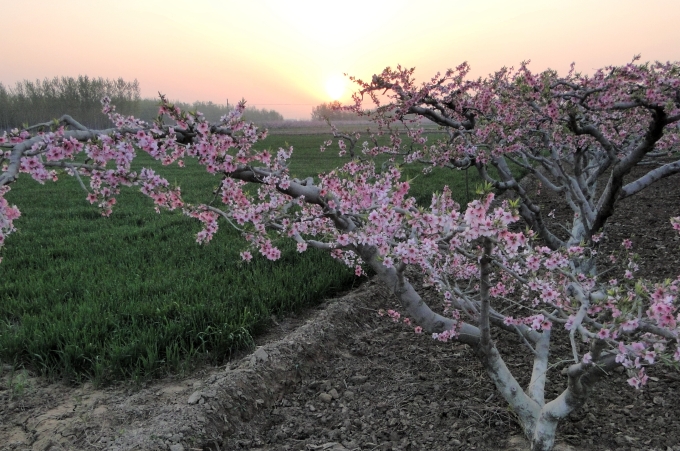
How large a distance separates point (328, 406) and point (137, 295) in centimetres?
261

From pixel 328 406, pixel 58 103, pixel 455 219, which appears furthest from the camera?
pixel 58 103

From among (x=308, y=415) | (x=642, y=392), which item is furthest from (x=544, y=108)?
(x=308, y=415)

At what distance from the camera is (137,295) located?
15.3 feet

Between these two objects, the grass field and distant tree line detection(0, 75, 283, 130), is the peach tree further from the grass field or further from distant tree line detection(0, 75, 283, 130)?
distant tree line detection(0, 75, 283, 130)

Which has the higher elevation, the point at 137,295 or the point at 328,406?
the point at 137,295

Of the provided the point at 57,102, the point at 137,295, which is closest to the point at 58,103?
the point at 57,102

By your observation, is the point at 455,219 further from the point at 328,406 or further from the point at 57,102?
the point at 57,102

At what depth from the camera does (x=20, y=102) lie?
183ft

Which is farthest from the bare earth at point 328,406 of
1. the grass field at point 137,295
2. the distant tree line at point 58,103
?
the distant tree line at point 58,103

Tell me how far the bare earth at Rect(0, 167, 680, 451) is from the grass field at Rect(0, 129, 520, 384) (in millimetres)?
226

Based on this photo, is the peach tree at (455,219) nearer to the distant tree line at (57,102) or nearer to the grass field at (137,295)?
the grass field at (137,295)

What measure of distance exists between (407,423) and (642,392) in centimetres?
170

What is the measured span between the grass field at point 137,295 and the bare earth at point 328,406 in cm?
23

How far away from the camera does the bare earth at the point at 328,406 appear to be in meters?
2.76
